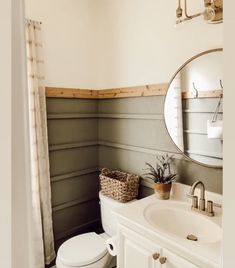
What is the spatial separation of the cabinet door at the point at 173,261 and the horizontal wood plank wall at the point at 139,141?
57 cm

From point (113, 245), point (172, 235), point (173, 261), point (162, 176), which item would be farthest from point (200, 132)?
point (113, 245)

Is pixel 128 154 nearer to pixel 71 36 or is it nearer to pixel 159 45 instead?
pixel 159 45

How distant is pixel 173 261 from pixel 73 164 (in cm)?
139

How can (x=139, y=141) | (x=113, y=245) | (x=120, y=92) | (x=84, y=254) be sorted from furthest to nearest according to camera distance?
1. (x=120, y=92)
2. (x=139, y=141)
3. (x=84, y=254)
4. (x=113, y=245)

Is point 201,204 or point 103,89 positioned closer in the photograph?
point 201,204

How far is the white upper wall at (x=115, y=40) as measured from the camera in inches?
66.4

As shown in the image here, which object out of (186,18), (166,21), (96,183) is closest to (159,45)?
(166,21)

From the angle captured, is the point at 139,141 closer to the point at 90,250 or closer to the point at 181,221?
the point at 181,221

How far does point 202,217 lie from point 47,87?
1.60m

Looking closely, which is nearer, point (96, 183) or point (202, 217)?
point (202, 217)

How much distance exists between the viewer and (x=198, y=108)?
62.9 inches

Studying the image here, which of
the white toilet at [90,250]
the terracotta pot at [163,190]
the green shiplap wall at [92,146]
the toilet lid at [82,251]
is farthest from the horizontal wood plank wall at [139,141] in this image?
the toilet lid at [82,251]

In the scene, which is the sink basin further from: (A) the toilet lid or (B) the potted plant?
(A) the toilet lid

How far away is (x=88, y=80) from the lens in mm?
2396
